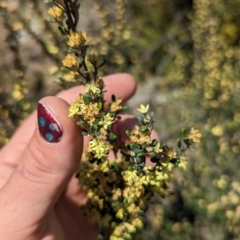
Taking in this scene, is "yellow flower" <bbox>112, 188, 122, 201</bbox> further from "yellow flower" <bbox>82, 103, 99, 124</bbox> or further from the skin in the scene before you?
"yellow flower" <bbox>82, 103, 99, 124</bbox>

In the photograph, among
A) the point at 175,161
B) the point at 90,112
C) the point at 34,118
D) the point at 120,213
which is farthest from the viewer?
the point at 34,118

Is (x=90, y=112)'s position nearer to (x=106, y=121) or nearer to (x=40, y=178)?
(x=106, y=121)

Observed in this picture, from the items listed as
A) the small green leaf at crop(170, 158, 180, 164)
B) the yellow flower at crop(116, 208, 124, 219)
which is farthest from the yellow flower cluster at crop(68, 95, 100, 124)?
the yellow flower at crop(116, 208, 124, 219)

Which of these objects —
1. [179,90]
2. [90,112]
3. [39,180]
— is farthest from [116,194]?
[179,90]

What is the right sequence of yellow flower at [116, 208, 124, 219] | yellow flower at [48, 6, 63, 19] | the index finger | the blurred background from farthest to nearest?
the blurred background, the index finger, yellow flower at [116, 208, 124, 219], yellow flower at [48, 6, 63, 19]

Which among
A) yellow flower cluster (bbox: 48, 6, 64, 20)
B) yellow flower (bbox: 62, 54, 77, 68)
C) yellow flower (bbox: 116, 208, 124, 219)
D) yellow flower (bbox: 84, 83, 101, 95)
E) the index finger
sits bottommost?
the index finger

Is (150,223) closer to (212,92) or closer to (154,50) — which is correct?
(212,92)

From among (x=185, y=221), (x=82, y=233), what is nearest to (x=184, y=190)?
(x=185, y=221)

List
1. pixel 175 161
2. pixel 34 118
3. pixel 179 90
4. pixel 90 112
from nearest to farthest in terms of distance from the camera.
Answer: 1. pixel 90 112
2. pixel 175 161
3. pixel 34 118
4. pixel 179 90

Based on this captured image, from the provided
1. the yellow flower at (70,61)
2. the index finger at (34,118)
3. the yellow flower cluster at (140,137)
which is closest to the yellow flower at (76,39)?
the yellow flower at (70,61)
